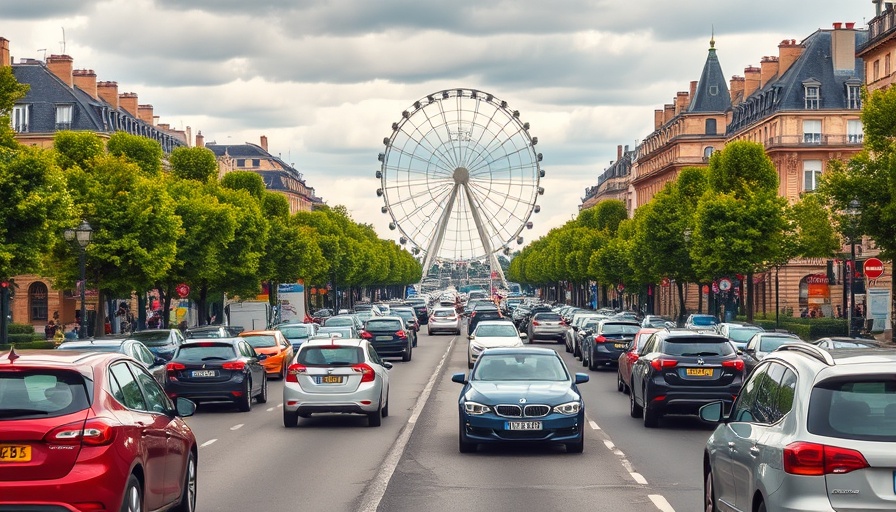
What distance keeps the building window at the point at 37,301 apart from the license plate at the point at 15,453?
293 feet

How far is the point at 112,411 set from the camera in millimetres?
10352

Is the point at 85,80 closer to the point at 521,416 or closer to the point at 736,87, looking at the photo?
the point at 736,87

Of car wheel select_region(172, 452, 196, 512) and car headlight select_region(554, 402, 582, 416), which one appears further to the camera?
car headlight select_region(554, 402, 582, 416)

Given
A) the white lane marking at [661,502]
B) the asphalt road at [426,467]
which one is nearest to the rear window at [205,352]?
the asphalt road at [426,467]

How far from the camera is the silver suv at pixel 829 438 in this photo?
324 inches

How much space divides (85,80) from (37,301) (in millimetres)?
20809

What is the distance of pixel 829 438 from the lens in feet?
27.3

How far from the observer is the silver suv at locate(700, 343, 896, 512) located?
27.0ft

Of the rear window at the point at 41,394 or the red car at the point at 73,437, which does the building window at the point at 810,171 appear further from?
the rear window at the point at 41,394

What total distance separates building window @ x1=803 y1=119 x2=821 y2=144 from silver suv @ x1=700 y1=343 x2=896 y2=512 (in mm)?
94193

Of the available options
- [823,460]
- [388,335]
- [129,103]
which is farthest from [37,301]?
[823,460]

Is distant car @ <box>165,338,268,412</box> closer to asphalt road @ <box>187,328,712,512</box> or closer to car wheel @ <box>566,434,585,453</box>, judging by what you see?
asphalt road @ <box>187,328,712,512</box>

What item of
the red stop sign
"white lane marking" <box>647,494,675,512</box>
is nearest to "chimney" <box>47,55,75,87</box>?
the red stop sign

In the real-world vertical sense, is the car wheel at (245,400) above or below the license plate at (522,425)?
below
